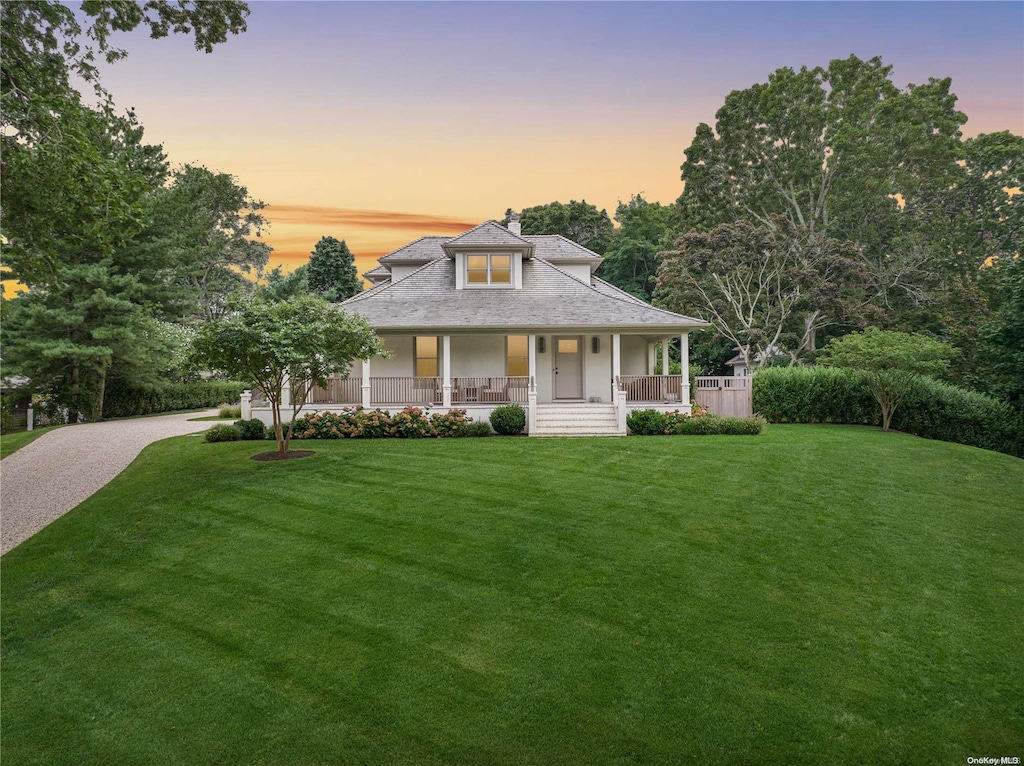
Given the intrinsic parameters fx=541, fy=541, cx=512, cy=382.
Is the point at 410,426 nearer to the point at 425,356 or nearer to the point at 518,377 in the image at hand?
the point at 518,377

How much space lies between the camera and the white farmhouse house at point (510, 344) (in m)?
17.4

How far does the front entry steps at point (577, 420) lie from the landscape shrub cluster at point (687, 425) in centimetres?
65

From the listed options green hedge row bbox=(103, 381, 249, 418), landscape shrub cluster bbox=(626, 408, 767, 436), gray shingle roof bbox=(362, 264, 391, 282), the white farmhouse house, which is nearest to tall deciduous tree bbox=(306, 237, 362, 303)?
green hedge row bbox=(103, 381, 249, 418)

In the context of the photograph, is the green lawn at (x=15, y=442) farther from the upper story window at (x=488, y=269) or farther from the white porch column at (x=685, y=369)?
the white porch column at (x=685, y=369)

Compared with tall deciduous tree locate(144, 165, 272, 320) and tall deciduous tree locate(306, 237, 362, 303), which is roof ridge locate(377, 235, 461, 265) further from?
tall deciduous tree locate(306, 237, 362, 303)

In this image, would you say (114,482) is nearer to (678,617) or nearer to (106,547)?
(106,547)

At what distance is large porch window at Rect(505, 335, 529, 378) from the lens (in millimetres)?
19734

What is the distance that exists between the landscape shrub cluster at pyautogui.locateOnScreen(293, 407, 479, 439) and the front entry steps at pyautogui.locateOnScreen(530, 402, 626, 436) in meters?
1.88

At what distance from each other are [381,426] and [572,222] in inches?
1586

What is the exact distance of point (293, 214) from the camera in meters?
22.4

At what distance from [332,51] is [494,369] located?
1058 cm

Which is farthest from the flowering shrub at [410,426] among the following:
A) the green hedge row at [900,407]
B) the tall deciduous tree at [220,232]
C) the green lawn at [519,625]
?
the tall deciduous tree at [220,232]

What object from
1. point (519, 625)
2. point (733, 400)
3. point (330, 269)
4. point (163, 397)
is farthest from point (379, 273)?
point (519, 625)

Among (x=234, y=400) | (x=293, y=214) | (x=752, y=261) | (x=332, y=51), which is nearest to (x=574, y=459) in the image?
(x=332, y=51)
